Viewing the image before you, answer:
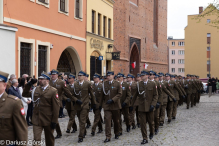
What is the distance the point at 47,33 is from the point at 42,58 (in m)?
1.53

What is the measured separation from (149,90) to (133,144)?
1.62m

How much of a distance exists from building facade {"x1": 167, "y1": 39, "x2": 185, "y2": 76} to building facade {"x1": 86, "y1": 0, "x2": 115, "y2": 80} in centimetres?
7095

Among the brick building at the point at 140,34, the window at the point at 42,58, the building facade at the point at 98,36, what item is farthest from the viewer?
→ the brick building at the point at 140,34

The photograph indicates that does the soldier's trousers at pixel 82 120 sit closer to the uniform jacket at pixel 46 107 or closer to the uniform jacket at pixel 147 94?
the uniform jacket at pixel 147 94

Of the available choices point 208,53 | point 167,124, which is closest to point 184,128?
point 167,124

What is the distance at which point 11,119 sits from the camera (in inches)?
156

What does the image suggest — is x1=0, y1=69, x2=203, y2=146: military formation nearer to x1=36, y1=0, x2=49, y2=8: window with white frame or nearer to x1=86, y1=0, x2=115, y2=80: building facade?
x1=36, y1=0, x2=49, y2=8: window with white frame

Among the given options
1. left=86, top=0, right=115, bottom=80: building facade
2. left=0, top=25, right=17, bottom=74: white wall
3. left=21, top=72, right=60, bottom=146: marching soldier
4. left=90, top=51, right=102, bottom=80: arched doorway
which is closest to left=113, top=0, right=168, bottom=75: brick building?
left=86, top=0, right=115, bottom=80: building facade

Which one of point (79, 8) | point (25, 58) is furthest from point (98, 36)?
point (25, 58)

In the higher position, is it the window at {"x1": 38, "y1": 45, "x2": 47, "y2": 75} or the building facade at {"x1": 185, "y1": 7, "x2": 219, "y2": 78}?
the building facade at {"x1": 185, "y1": 7, "x2": 219, "y2": 78}

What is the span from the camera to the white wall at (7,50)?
1441 cm

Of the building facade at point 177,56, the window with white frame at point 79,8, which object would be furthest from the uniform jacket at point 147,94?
the building facade at point 177,56

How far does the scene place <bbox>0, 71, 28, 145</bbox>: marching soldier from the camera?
393 centimetres

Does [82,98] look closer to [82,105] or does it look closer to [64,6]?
[82,105]
